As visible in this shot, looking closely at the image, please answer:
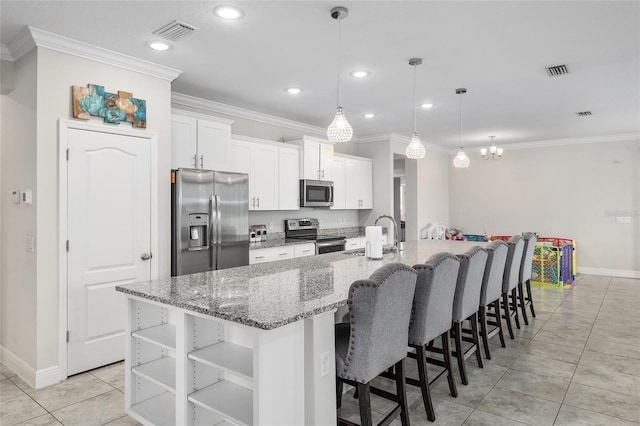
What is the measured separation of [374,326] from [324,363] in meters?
0.29

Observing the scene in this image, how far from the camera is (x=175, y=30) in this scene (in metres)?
2.89

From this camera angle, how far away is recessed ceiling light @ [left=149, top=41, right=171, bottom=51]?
3.13 metres

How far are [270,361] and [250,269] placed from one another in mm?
1288

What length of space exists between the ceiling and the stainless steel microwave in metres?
1.01

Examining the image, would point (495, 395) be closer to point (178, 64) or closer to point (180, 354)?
point (180, 354)

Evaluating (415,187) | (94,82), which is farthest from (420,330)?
(415,187)

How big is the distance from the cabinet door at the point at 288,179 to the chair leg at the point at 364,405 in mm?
3604

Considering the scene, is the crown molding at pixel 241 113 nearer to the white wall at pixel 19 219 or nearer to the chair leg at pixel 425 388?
the white wall at pixel 19 219

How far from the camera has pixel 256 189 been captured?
5.05m

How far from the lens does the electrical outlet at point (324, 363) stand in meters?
1.90

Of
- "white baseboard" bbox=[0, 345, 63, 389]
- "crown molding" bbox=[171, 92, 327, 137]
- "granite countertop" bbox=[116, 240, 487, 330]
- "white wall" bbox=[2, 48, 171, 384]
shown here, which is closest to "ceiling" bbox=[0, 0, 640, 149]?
"crown molding" bbox=[171, 92, 327, 137]

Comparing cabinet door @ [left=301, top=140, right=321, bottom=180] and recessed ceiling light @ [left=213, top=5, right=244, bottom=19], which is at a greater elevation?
recessed ceiling light @ [left=213, top=5, right=244, bottom=19]

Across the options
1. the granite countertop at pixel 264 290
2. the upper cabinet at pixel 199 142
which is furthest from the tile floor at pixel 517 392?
the upper cabinet at pixel 199 142

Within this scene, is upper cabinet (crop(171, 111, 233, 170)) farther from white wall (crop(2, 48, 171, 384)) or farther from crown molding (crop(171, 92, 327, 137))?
white wall (crop(2, 48, 171, 384))
